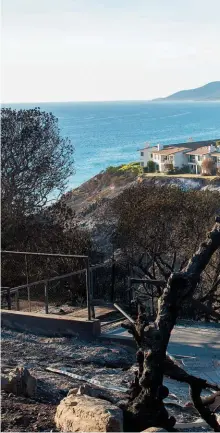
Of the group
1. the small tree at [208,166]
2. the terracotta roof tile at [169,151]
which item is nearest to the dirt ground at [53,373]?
the small tree at [208,166]

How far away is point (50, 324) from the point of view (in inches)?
417

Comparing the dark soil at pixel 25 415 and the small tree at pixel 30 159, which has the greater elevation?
the small tree at pixel 30 159

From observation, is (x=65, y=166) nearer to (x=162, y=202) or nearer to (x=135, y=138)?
(x=162, y=202)

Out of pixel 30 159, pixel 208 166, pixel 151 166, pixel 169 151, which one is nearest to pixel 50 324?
pixel 30 159

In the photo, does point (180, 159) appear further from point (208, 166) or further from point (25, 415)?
point (25, 415)

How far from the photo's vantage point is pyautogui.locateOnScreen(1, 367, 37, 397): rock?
6457 mm

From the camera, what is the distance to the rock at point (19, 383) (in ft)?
21.2

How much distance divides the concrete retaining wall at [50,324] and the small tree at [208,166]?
5657cm

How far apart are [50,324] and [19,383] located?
13.6 ft

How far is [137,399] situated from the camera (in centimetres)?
599

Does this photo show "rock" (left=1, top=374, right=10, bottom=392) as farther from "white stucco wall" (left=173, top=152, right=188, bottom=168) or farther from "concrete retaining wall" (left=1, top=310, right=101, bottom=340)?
"white stucco wall" (left=173, top=152, right=188, bottom=168)

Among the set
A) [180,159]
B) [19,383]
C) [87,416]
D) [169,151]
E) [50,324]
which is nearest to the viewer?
[87,416]

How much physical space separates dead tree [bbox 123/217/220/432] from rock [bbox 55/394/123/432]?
0.55m

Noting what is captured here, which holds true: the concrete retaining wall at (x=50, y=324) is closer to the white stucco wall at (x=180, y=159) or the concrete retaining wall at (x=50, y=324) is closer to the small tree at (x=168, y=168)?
the small tree at (x=168, y=168)
